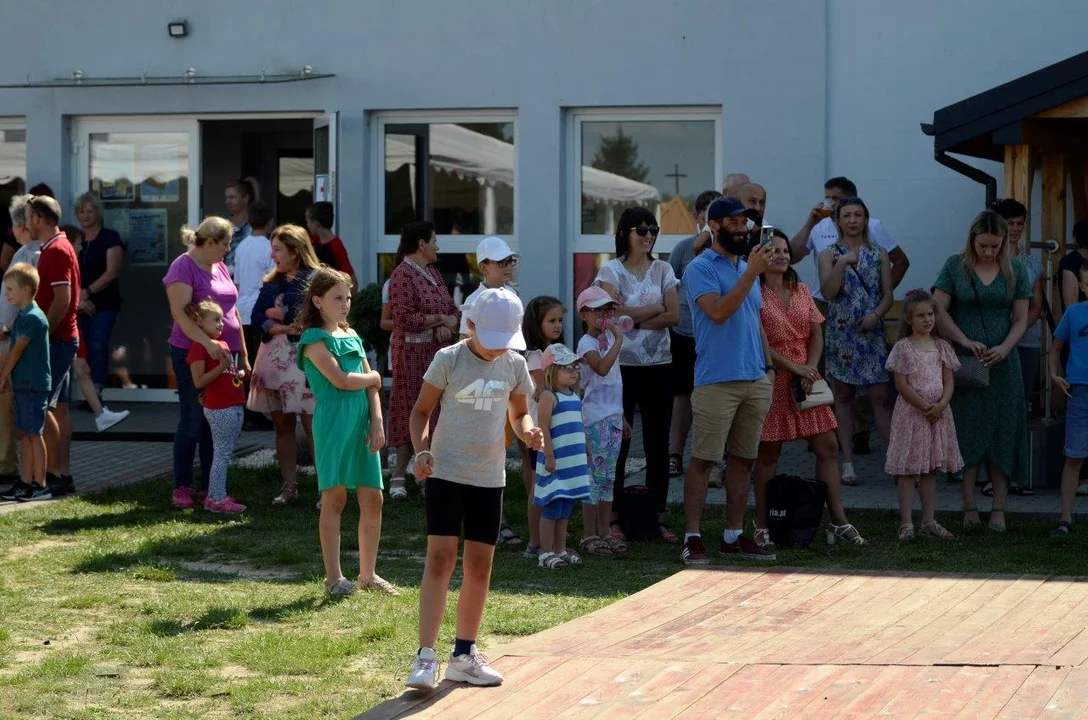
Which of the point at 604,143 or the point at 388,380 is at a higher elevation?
the point at 604,143

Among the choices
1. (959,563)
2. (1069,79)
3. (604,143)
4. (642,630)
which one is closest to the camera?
(642,630)

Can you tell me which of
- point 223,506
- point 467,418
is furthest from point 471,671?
point 223,506

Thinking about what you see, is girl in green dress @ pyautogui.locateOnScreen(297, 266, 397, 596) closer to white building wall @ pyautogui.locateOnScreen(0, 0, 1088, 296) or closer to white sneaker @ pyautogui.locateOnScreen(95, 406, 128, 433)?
white sneaker @ pyautogui.locateOnScreen(95, 406, 128, 433)

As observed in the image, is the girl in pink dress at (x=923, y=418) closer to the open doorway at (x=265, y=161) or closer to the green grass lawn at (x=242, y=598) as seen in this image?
the green grass lawn at (x=242, y=598)

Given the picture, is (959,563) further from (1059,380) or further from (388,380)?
(388,380)

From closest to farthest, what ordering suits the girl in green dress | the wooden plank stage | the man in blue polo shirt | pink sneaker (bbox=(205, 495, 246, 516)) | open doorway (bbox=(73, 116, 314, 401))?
the wooden plank stage
the girl in green dress
the man in blue polo shirt
pink sneaker (bbox=(205, 495, 246, 516))
open doorway (bbox=(73, 116, 314, 401))

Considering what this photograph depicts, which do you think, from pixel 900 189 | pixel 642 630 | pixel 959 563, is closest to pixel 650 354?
pixel 959 563

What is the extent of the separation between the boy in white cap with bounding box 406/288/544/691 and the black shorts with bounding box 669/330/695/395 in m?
4.92

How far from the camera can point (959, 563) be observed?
848 centimetres

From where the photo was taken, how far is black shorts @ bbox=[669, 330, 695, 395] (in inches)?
Answer: 424

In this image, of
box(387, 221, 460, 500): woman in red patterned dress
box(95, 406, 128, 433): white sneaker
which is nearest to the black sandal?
box(387, 221, 460, 500): woman in red patterned dress

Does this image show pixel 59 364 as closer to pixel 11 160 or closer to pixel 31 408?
pixel 31 408

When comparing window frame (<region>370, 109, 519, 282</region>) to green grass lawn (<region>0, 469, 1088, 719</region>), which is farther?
window frame (<region>370, 109, 519, 282</region>)

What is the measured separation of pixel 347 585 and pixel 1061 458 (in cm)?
550
